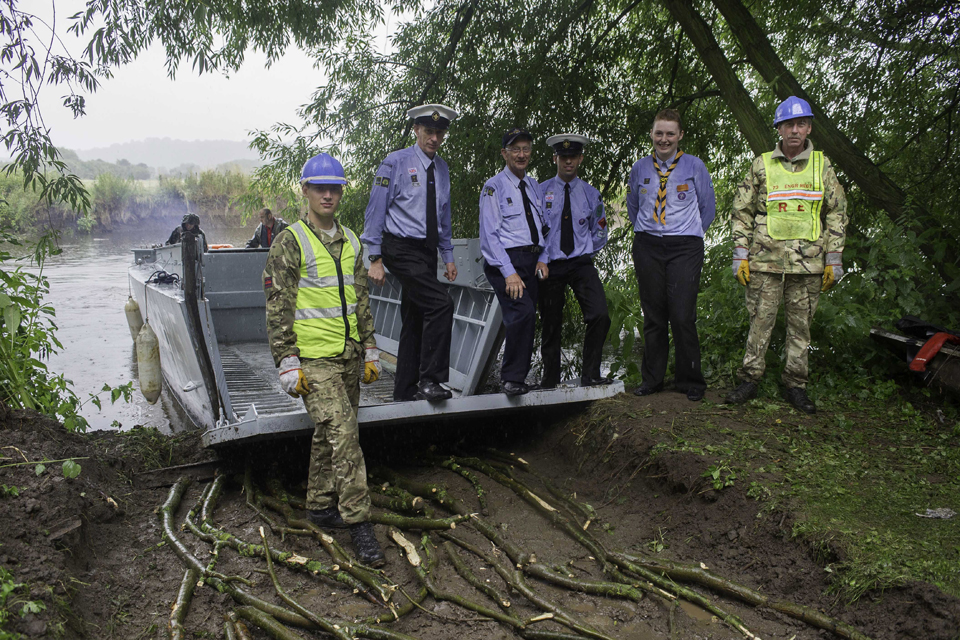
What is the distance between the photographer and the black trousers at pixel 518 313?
17.8 ft

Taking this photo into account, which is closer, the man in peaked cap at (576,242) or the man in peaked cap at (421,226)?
the man in peaked cap at (421,226)

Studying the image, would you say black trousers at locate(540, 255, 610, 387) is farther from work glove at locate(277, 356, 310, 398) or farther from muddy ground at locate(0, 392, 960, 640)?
work glove at locate(277, 356, 310, 398)

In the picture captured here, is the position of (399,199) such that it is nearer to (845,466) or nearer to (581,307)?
(581,307)

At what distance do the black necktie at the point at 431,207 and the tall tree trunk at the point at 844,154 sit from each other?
3.34m

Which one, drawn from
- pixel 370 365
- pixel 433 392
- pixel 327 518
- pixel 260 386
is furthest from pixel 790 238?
pixel 260 386

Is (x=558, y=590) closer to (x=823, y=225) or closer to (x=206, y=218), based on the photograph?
(x=823, y=225)

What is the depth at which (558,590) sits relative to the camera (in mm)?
3799

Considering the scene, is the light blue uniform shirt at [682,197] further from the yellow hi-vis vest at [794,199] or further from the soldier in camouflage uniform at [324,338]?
the soldier in camouflage uniform at [324,338]

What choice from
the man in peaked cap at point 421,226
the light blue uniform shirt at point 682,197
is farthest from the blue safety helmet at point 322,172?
the light blue uniform shirt at point 682,197

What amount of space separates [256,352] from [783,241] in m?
6.46

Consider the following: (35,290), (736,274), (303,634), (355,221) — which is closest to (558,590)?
(303,634)

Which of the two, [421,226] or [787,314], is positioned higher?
[421,226]

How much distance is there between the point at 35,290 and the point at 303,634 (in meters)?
3.77

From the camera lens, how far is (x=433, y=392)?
5.27 metres
